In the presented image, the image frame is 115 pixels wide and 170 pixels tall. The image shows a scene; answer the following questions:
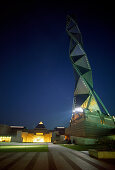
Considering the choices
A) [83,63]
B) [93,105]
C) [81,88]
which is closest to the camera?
[93,105]


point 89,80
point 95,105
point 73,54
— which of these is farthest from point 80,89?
point 73,54

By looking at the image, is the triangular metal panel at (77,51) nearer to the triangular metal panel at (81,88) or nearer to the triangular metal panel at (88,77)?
the triangular metal panel at (88,77)

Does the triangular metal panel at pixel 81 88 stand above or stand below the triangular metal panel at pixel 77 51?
below

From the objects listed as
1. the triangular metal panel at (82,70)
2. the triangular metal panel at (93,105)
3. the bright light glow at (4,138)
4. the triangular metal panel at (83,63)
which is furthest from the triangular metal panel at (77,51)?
the bright light glow at (4,138)

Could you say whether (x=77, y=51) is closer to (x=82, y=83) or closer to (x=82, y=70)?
(x=82, y=70)

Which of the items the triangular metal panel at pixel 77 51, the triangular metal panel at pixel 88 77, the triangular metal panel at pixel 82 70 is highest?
the triangular metal panel at pixel 77 51

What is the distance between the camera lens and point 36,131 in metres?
55.7

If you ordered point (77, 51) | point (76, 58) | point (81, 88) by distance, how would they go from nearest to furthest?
point (81, 88) → point (76, 58) → point (77, 51)

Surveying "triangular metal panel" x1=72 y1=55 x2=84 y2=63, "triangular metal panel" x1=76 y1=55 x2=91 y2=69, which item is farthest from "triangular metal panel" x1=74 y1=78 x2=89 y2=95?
"triangular metal panel" x1=72 y1=55 x2=84 y2=63

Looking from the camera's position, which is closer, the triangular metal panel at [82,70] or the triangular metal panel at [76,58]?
the triangular metal panel at [82,70]

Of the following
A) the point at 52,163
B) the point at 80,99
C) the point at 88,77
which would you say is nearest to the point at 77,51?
the point at 88,77

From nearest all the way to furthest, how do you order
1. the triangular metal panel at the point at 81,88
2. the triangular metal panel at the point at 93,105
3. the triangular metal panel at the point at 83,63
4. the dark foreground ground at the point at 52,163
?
the dark foreground ground at the point at 52,163, the triangular metal panel at the point at 93,105, the triangular metal panel at the point at 81,88, the triangular metal panel at the point at 83,63

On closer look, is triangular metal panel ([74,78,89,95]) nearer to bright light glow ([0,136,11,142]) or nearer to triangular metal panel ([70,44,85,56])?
triangular metal panel ([70,44,85,56])

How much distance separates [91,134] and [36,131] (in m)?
35.2
